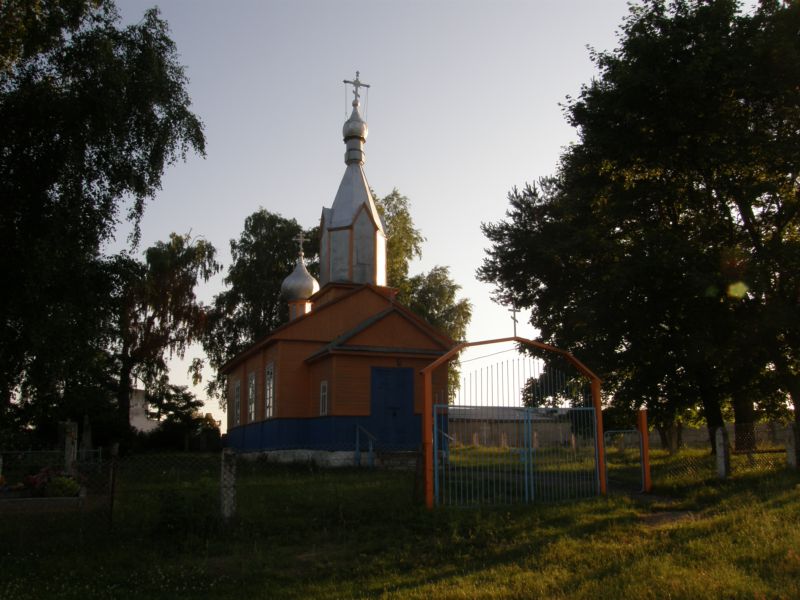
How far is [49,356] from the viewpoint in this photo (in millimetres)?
13664

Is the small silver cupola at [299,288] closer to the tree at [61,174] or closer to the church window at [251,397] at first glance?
the church window at [251,397]

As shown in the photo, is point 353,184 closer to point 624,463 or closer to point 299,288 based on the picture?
point 299,288

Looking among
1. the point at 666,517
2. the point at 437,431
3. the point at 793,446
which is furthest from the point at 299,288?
the point at 666,517

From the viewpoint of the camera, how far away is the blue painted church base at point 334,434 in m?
22.7

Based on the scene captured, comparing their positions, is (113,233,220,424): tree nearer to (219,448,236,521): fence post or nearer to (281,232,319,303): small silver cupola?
(281,232,319,303): small silver cupola

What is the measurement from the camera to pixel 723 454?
15508 millimetres

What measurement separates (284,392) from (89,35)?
13.3 metres

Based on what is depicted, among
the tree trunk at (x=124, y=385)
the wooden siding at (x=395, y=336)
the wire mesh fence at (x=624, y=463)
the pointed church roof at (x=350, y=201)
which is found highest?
the pointed church roof at (x=350, y=201)

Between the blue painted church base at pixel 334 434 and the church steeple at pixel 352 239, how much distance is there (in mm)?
5654

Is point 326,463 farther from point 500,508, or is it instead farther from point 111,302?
point 500,508

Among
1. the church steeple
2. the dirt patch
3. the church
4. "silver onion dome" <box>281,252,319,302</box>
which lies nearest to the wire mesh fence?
the dirt patch

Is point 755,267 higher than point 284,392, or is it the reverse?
point 755,267

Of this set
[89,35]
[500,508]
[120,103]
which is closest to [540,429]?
[500,508]

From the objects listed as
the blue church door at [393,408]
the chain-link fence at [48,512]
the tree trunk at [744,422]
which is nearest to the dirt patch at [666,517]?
the tree trunk at [744,422]
